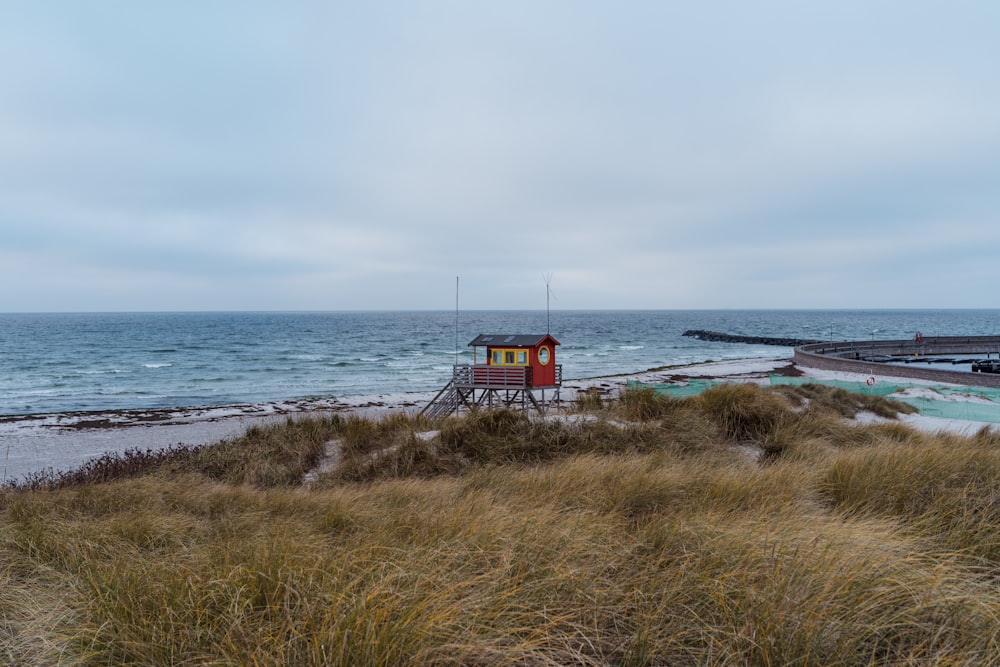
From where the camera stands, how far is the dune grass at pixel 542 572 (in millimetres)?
2518

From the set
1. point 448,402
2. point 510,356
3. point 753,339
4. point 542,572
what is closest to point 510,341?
point 510,356

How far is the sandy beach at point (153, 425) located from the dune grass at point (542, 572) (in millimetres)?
10387

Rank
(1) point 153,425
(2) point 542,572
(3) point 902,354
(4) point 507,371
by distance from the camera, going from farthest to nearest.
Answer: (3) point 902,354 → (1) point 153,425 → (4) point 507,371 → (2) point 542,572

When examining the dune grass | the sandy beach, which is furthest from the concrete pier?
the dune grass

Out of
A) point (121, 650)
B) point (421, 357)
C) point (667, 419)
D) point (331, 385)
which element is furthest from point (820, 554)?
point (421, 357)

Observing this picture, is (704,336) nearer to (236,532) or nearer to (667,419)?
(667,419)

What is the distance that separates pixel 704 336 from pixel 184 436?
9894 cm

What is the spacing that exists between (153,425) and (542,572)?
85.9 ft

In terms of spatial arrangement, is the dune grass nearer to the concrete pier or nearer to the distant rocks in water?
the concrete pier

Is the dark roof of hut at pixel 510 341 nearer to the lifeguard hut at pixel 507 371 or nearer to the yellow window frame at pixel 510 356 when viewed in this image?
the lifeguard hut at pixel 507 371

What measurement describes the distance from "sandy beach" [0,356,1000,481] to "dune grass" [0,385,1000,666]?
1039cm

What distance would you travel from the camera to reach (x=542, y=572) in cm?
334

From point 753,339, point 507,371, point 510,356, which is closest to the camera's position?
point 507,371

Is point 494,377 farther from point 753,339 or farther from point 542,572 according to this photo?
point 753,339
